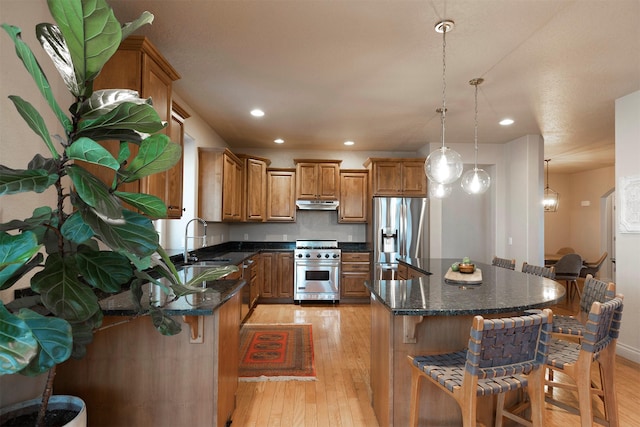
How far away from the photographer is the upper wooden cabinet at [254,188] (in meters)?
5.42

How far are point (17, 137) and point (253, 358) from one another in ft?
8.29

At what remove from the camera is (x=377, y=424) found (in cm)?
213

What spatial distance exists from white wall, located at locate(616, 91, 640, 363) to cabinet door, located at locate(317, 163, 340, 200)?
145 inches

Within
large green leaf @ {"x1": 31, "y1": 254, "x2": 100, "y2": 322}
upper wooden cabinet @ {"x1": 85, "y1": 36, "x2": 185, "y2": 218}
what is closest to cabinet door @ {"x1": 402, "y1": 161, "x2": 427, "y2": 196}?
upper wooden cabinet @ {"x1": 85, "y1": 36, "x2": 185, "y2": 218}

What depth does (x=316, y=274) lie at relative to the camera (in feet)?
17.9

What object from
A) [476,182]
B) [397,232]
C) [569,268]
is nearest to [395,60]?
[476,182]

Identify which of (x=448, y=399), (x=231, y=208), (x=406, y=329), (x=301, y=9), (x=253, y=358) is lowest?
(x=253, y=358)

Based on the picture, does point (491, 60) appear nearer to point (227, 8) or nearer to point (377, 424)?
point (227, 8)

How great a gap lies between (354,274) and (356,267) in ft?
0.39

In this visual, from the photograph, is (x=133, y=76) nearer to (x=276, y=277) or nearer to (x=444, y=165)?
(x=444, y=165)

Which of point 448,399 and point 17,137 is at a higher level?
point 17,137

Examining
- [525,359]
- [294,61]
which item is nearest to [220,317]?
[525,359]

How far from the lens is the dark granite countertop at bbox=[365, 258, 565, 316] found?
168 centimetres

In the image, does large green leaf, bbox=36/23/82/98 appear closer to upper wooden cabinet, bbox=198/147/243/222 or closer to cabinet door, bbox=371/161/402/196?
upper wooden cabinet, bbox=198/147/243/222
